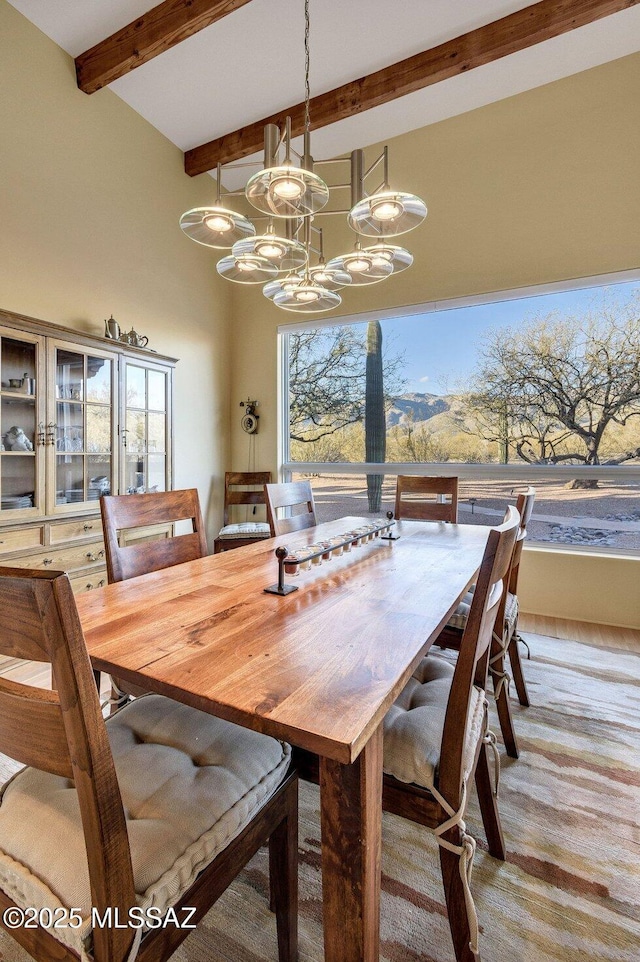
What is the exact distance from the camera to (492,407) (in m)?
3.31

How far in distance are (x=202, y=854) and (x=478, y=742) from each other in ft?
2.27

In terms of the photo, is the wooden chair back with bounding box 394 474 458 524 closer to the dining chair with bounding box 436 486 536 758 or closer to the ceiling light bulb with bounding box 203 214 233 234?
the dining chair with bounding box 436 486 536 758

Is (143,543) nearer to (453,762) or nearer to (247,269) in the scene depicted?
(453,762)

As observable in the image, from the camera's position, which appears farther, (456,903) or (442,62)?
(442,62)

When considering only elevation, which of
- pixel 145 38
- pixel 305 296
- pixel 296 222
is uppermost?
pixel 145 38

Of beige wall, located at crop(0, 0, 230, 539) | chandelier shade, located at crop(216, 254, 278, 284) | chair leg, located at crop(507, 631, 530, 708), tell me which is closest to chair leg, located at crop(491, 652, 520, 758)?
chair leg, located at crop(507, 631, 530, 708)

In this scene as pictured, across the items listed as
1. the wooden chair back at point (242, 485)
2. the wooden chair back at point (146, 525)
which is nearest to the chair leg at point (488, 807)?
the wooden chair back at point (146, 525)

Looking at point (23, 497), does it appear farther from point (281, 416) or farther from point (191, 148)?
point (191, 148)

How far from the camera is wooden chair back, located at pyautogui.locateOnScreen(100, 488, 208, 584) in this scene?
1444 mm

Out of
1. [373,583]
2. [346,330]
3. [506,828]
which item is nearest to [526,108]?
[346,330]

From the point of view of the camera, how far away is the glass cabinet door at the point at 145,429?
9.68ft

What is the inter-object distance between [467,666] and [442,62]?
355 centimetres

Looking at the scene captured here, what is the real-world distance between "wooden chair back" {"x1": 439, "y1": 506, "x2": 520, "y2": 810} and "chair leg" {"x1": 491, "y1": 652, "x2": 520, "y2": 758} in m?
0.67

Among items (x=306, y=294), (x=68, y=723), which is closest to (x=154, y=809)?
(x=68, y=723)
